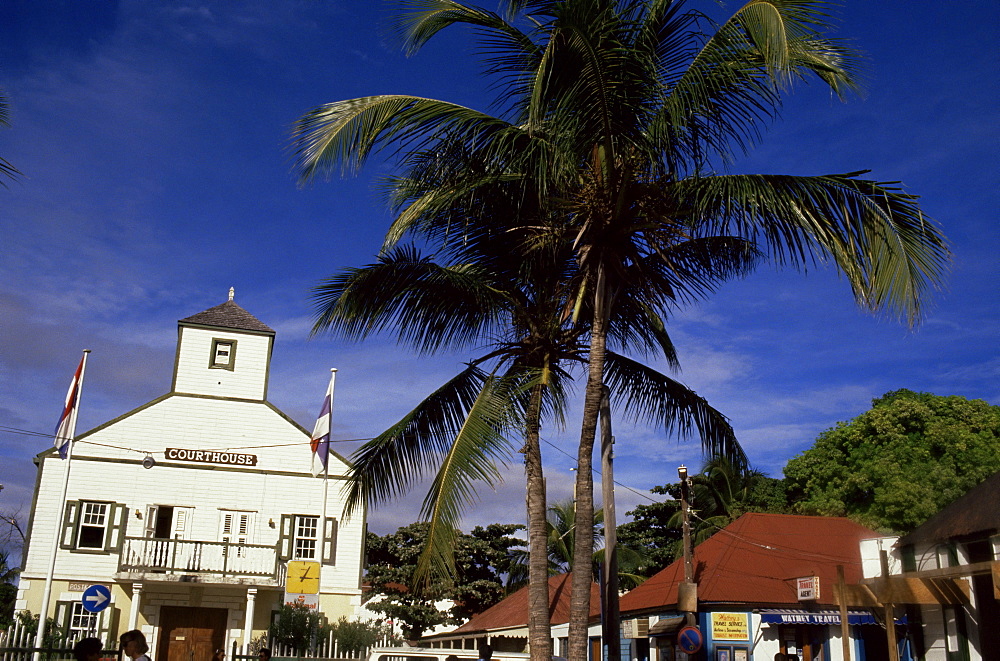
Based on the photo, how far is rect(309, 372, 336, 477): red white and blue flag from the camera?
2239 cm

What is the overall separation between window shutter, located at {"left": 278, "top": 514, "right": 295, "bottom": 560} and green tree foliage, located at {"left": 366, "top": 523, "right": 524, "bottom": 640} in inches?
470

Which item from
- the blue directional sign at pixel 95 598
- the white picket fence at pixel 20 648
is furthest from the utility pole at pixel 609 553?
the blue directional sign at pixel 95 598

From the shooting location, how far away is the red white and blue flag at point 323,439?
22391 millimetres

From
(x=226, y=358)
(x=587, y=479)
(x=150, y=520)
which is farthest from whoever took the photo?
(x=226, y=358)

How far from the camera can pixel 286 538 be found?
2669 cm

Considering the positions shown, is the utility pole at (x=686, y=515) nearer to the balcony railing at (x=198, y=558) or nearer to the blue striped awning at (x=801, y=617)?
the blue striped awning at (x=801, y=617)

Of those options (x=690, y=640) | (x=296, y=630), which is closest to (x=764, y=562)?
(x=690, y=640)

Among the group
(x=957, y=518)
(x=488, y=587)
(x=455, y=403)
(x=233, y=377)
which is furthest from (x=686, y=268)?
(x=488, y=587)

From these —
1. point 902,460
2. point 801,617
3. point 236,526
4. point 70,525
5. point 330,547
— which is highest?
point 902,460

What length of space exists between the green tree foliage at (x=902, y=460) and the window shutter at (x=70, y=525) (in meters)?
24.4

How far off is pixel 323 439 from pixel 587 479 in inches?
544

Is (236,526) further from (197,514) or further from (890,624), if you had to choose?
(890,624)

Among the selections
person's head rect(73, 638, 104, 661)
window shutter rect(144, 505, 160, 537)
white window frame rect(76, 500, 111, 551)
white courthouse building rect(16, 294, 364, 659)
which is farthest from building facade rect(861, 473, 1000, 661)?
white window frame rect(76, 500, 111, 551)

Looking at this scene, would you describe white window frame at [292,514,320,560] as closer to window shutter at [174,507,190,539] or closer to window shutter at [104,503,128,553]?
window shutter at [174,507,190,539]
